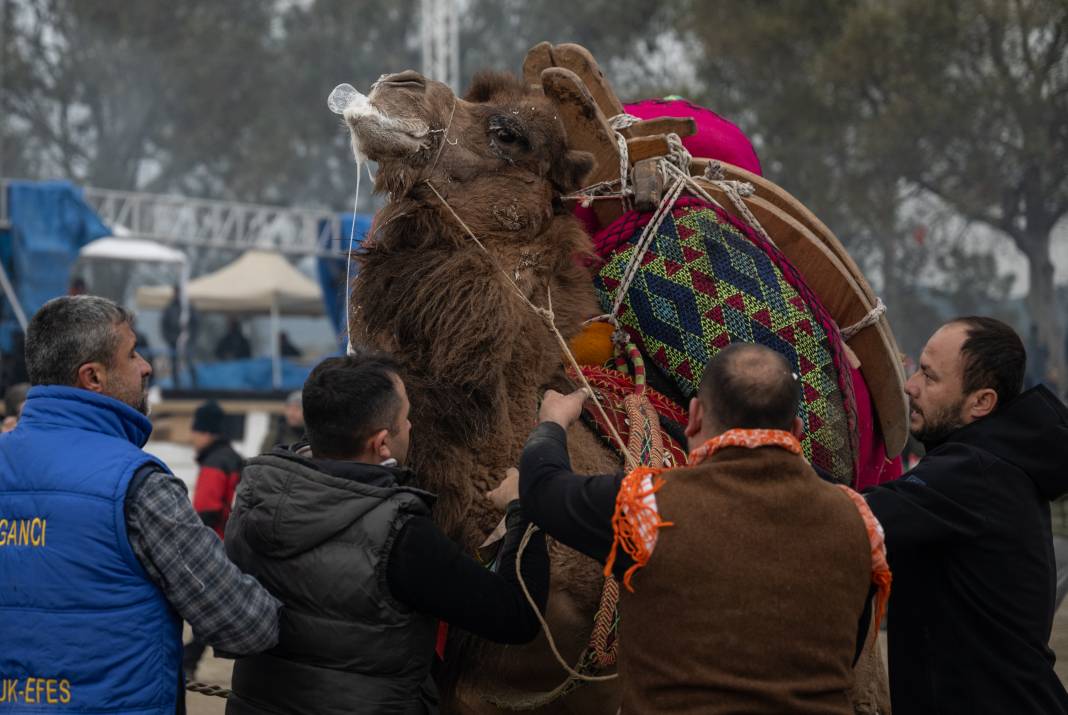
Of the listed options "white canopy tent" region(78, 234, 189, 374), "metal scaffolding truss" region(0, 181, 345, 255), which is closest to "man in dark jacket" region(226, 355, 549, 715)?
"metal scaffolding truss" region(0, 181, 345, 255)

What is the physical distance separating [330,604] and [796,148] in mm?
21848

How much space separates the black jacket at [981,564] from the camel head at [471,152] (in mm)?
1275

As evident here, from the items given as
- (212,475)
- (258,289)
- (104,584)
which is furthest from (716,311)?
(258,289)

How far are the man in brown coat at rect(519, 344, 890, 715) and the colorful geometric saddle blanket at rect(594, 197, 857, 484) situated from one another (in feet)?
4.04

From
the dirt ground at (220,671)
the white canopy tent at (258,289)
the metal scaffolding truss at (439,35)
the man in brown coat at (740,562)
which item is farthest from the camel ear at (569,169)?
the white canopy tent at (258,289)

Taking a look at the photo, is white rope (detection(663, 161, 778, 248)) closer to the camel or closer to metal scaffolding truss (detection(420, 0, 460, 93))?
the camel

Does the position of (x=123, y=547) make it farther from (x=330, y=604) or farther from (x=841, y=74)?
(x=841, y=74)

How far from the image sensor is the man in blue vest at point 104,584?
2596mm

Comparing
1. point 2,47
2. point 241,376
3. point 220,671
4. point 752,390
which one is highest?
point 2,47

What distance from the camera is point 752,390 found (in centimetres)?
239

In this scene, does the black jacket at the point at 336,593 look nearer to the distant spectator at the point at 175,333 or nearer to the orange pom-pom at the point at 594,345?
the orange pom-pom at the point at 594,345

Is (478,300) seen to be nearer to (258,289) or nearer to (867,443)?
(867,443)

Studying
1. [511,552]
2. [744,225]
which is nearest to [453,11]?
[744,225]

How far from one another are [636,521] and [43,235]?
43.9 ft
